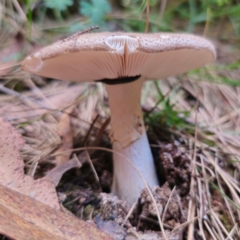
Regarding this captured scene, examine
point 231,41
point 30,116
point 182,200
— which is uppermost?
point 231,41

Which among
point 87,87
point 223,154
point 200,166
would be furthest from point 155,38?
point 87,87

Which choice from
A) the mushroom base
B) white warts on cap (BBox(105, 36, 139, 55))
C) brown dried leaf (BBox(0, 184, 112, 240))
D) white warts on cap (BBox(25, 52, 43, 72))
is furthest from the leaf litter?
white warts on cap (BBox(105, 36, 139, 55))

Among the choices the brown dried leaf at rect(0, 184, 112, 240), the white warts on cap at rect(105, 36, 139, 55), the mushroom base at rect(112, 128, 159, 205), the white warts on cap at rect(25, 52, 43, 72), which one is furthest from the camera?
the mushroom base at rect(112, 128, 159, 205)

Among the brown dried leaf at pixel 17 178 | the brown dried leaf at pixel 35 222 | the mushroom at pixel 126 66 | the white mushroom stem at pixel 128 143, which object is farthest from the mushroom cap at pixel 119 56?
the brown dried leaf at pixel 35 222

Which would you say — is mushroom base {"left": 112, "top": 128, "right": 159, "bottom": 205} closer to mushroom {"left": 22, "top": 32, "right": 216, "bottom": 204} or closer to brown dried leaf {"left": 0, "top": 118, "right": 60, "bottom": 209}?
mushroom {"left": 22, "top": 32, "right": 216, "bottom": 204}

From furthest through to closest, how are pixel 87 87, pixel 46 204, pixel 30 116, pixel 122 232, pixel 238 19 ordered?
pixel 238 19 < pixel 87 87 < pixel 30 116 < pixel 122 232 < pixel 46 204

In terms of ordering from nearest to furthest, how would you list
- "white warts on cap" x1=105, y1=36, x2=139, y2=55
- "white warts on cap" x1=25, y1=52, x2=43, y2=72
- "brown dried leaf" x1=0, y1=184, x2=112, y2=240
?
"brown dried leaf" x1=0, y1=184, x2=112, y2=240 < "white warts on cap" x1=105, y1=36, x2=139, y2=55 < "white warts on cap" x1=25, y1=52, x2=43, y2=72

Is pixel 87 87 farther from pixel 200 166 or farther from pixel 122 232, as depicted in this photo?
pixel 122 232
